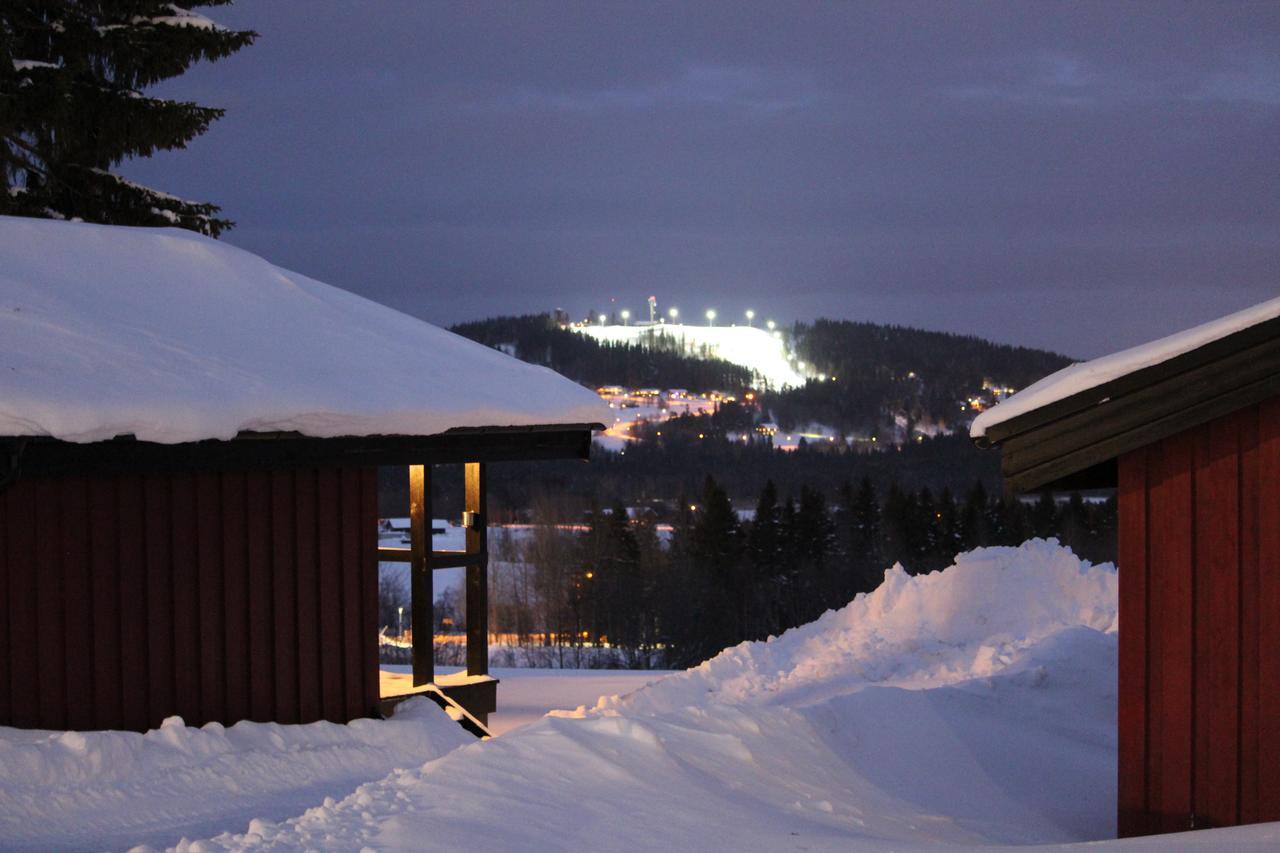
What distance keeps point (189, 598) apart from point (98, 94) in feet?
33.3

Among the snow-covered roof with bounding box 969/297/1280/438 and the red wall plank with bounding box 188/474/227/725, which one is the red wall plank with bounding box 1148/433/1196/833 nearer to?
the snow-covered roof with bounding box 969/297/1280/438

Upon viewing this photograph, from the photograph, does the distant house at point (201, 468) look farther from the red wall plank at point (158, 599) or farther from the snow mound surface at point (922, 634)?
the snow mound surface at point (922, 634)

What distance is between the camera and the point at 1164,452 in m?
4.98

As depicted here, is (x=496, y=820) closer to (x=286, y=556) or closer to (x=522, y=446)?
(x=286, y=556)

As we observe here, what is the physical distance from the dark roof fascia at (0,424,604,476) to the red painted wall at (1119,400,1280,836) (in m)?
4.60

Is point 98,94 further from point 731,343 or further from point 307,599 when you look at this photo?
point 731,343

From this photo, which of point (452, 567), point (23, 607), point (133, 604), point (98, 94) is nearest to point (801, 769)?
point (452, 567)

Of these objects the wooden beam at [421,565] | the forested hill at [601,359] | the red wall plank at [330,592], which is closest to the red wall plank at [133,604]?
the red wall plank at [330,592]

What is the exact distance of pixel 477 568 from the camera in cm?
933

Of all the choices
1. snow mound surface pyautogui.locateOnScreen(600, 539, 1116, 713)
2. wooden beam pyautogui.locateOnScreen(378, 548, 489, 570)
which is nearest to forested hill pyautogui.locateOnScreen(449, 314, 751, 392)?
snow mound surface pyautogui.locateOnScreen(600, 539, 1116, 713)

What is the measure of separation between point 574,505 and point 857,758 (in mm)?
57442

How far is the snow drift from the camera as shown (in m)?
4.80

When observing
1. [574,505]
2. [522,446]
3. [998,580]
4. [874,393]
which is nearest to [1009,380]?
[874,393]

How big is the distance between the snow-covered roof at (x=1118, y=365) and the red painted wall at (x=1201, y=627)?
0.38 m
